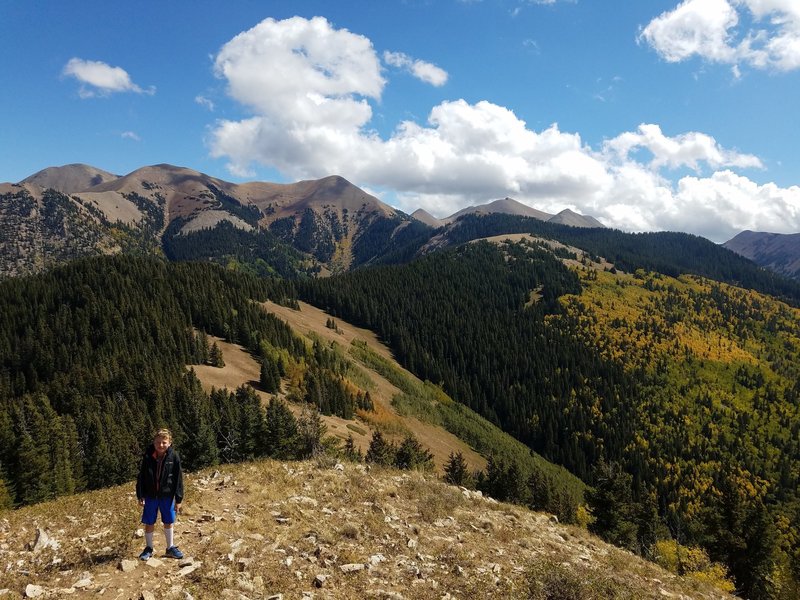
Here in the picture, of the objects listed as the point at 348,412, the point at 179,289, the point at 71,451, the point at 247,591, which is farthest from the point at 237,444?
the point at 179,289

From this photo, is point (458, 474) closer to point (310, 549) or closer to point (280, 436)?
point (280, 436)

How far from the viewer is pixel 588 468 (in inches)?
6929

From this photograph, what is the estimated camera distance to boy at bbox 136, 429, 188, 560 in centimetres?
1426

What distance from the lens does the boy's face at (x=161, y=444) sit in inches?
561

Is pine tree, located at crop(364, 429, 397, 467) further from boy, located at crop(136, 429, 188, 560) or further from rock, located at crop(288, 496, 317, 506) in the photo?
boy, located at crop(136, 429, 188, 560)

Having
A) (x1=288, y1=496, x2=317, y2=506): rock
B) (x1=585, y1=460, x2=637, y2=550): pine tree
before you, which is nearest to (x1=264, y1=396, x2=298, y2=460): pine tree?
(x1=288, y1=496, x2=317, y2=506): rock

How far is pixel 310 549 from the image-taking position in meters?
16.3

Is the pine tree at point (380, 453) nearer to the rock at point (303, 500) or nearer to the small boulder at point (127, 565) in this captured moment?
the rock at point (303, 500)

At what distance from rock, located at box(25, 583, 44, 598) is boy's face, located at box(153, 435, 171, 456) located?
14.1 ft

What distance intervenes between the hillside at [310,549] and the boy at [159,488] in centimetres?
79

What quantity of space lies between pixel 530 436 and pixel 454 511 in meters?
186

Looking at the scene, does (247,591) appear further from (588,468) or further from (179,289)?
(588,468)

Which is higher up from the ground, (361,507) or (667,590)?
(361,507)

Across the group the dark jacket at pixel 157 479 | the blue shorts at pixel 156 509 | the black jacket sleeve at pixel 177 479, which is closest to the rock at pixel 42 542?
the blue shorts at pixel 156 509
